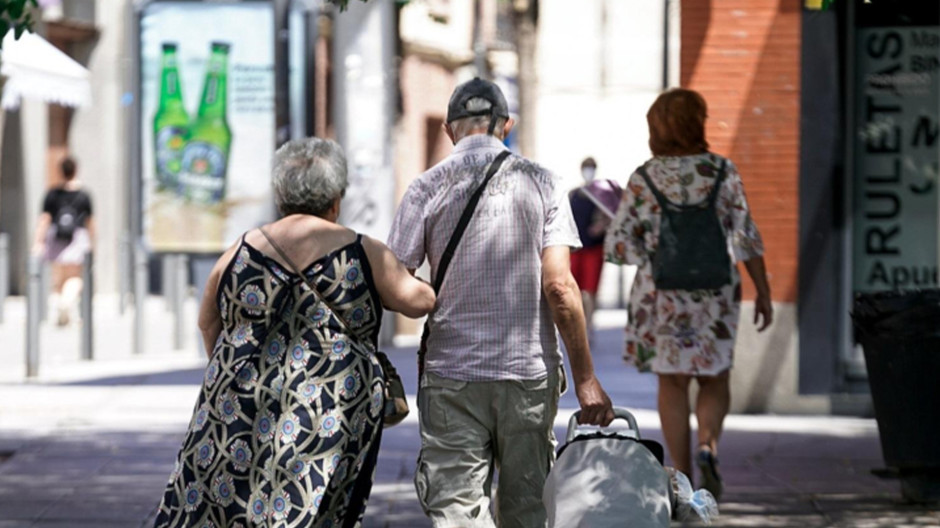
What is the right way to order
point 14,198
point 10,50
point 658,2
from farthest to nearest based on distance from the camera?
1. point 658,2
2. point 14,198
3. point 10,50

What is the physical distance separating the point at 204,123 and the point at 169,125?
14.3 inches

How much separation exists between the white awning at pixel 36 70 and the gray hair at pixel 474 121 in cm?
728

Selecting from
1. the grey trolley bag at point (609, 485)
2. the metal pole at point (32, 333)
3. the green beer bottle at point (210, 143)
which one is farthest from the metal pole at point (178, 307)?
the grey trolley bag at point (609, 485)

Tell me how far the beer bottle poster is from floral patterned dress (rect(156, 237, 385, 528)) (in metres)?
14.2

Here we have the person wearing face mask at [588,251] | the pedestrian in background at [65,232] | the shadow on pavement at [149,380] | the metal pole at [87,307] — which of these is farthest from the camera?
the pedestrian in background at [65,232]

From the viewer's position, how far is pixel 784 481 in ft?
29.4

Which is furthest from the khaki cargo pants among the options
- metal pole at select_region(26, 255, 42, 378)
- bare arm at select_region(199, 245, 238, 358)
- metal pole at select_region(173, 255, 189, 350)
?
metal pole at select_region(173, 255, 189, 350)

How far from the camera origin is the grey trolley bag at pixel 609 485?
489 centimetres

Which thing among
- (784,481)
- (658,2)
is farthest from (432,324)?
(658,2)

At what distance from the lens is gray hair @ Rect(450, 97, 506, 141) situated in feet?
18.2

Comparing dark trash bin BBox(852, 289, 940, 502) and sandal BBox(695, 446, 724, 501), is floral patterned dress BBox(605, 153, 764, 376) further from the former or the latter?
dark trash bin BBox(852, 289, 940, 502)

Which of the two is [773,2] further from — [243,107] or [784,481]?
[243,107]

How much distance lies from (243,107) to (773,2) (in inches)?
361

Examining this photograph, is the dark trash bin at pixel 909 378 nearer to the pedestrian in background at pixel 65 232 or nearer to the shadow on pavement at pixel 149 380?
the shadow on pavement at pixel 149 380
